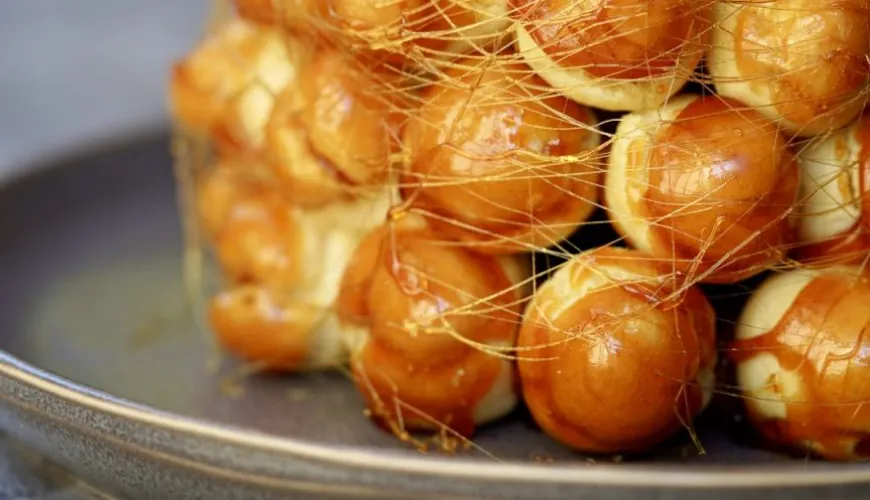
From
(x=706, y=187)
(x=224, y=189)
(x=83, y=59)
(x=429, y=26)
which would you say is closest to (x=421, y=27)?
(x=429, y=26)

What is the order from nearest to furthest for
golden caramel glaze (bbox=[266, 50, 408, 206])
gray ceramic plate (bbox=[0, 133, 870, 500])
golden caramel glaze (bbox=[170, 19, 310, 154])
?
gray ceramic plate (bbox=[0, 133, 870, 500]) < golden caramel glaze (bbox=[266, 50, 408, 206]) < golden caramel glaze (bbox=[170, 19, 310, 154])

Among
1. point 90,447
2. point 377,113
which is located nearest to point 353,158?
point 377,113

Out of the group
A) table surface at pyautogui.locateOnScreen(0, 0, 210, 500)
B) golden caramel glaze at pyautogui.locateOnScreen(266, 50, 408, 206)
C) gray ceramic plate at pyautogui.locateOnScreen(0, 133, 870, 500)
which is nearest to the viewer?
gray ceramic plate at pyautogui.locateOnScreen(0, 133, 870, 500)

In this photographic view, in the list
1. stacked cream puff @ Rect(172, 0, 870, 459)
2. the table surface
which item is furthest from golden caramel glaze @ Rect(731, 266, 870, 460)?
the table surface

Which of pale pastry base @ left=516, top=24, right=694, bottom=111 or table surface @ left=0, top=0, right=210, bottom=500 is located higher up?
pale pastry base @ left=516, top=24, right=694, bottom=111

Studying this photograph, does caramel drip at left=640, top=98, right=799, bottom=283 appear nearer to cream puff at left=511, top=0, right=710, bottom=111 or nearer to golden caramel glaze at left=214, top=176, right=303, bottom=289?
cream puff at left=511, top=0, right=710, bottom=111

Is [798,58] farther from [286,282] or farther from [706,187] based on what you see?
[286,282]
